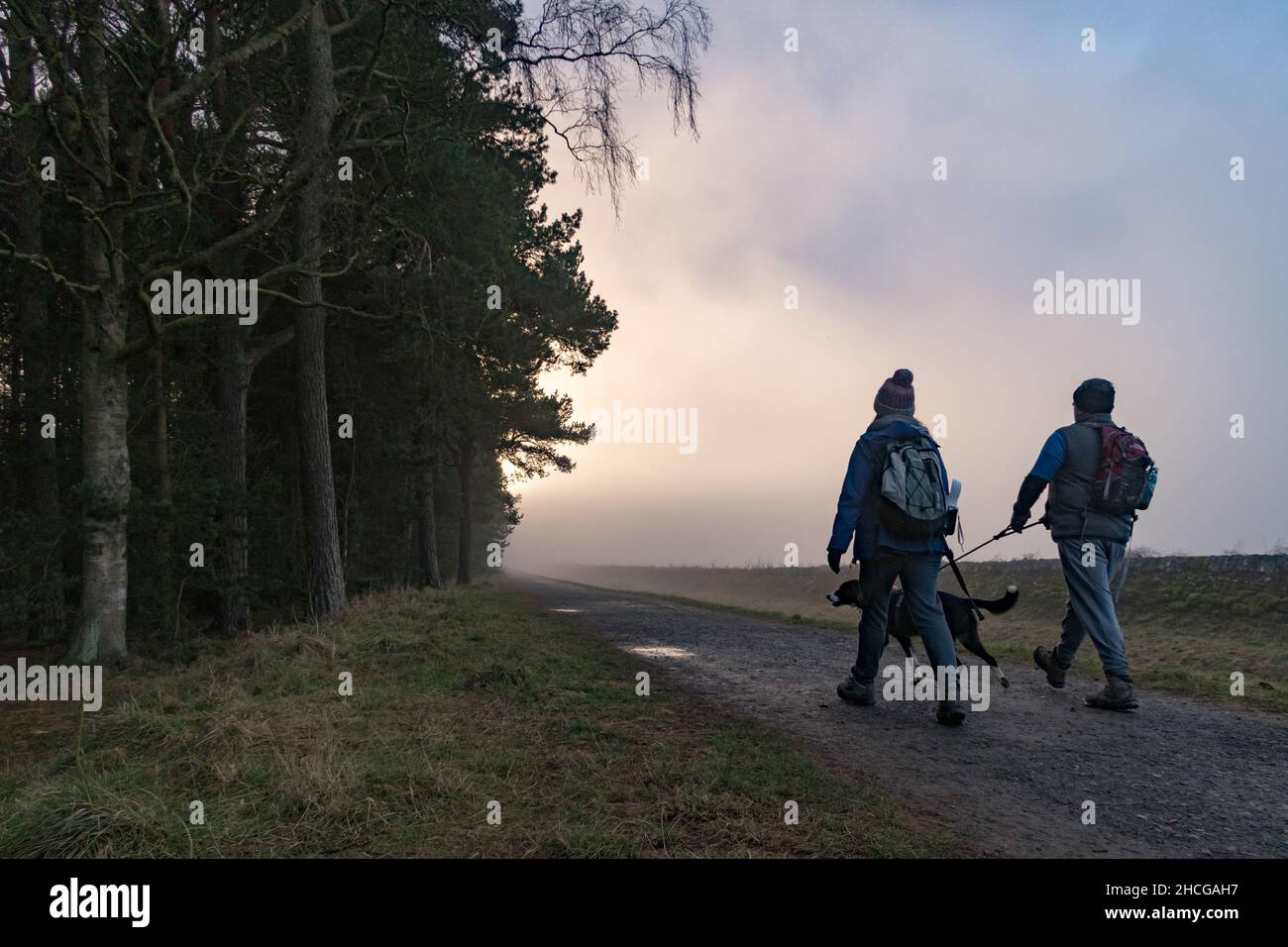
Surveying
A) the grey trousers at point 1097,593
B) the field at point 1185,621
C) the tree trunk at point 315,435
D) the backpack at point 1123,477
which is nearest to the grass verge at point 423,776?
the grey trousers at point 1097,593

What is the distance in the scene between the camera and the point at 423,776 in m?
3.44

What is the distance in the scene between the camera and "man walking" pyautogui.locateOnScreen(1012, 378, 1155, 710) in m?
5.37

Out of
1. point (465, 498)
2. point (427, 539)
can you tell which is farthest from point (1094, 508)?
point (465, 498)

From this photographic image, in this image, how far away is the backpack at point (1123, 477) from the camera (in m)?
5.49

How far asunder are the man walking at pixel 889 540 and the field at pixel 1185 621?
3179 mm

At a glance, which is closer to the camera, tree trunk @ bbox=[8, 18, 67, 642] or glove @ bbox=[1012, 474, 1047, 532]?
glove @ bbox=[1012, 474, 1047, 532]

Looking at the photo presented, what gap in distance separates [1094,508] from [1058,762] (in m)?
2.54

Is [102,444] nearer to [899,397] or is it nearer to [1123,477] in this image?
[899,397]

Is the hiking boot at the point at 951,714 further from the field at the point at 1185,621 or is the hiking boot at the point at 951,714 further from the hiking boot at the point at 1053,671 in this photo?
the field at the point at 1185,621

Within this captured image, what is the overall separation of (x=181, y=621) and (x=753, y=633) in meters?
10.4

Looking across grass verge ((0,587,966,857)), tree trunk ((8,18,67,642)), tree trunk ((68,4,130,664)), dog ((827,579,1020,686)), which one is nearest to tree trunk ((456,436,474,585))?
tree trunk ((8,18,67,642))

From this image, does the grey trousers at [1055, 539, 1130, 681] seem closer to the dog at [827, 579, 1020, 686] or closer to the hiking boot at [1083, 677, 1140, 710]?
Answer: the hiking boot at [1083, 677, 1140, 710]
